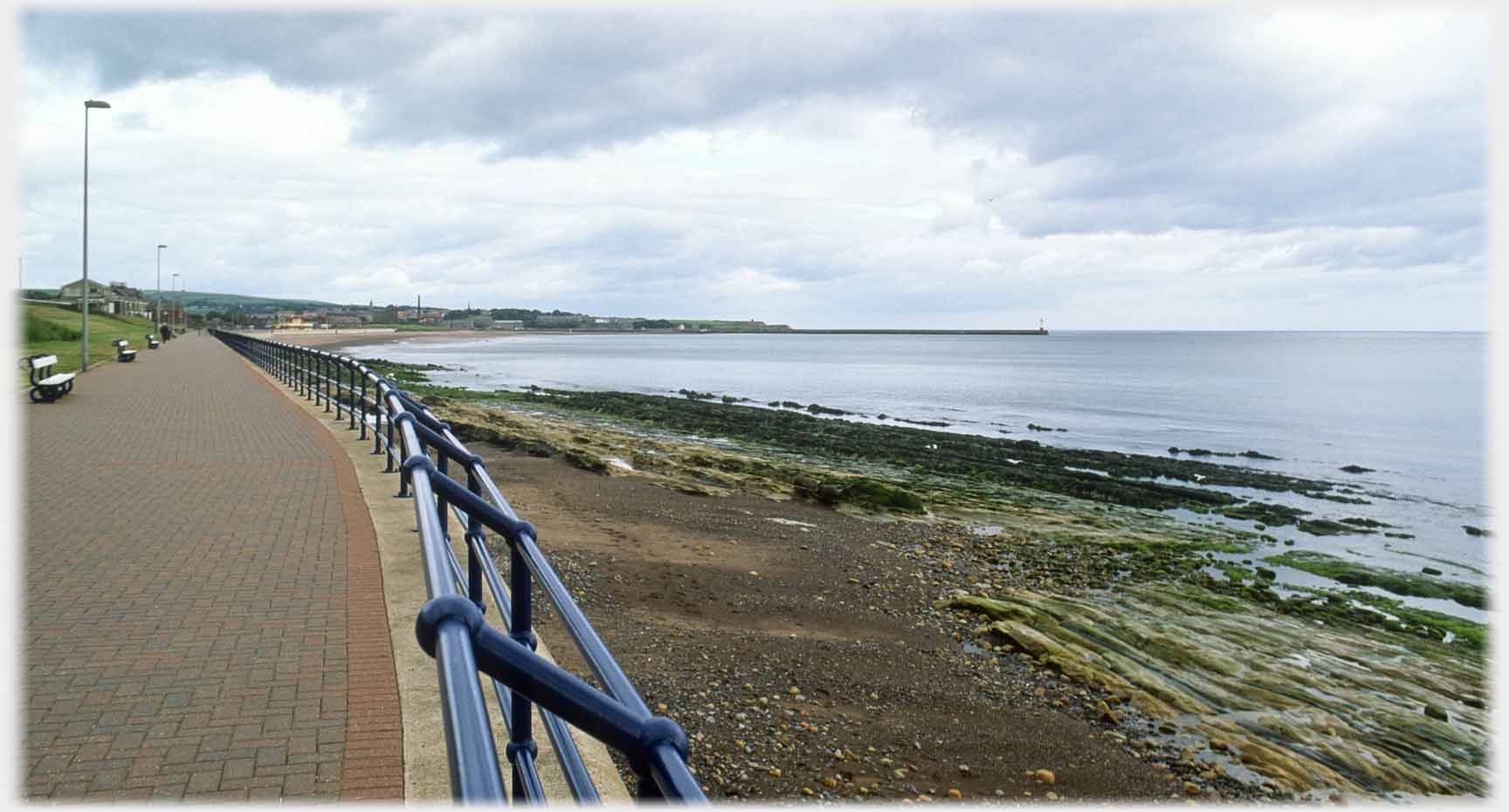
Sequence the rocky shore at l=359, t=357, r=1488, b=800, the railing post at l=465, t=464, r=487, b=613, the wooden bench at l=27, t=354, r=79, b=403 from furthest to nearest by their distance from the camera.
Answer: the wooden bench at l=27, t=354, r=79, b=403 < the rocky shore at l=359, t=357, r=1488, b=800 < the railing post at l=465, t=464, r=487, b=613

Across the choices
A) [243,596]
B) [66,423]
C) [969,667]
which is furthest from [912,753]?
[66,423]

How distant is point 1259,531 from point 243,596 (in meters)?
17.2

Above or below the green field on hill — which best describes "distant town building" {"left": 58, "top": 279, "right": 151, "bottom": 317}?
above

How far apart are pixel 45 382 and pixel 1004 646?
1720 centimetres

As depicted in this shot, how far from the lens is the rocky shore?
239 inches

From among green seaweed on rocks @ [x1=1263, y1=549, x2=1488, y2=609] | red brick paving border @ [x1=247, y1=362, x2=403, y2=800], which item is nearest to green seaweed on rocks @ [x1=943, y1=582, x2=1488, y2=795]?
green seaweed on rocks @ [x1=1263, y1=549, x2=1488, y2=609]

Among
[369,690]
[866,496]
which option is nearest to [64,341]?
[866,496]

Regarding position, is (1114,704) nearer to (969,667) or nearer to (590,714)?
(969,667)

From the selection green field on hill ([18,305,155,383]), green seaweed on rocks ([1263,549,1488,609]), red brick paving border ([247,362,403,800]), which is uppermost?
green field on hill ([18,305,155,383])

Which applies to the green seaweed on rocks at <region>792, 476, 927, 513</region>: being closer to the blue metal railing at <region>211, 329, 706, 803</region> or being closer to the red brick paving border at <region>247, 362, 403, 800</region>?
the red brick paving border at <region>247, 362, 403, 800</region>

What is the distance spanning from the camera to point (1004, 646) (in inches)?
332

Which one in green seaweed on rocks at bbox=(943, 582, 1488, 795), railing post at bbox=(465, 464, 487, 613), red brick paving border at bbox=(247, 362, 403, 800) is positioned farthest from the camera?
green seaweed on rocks at bbox=(943, 582, 1488, 795)

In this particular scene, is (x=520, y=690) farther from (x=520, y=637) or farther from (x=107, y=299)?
(x=107, y=299)

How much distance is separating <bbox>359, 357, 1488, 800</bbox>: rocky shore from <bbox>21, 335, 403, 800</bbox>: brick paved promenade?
192 centimetres
